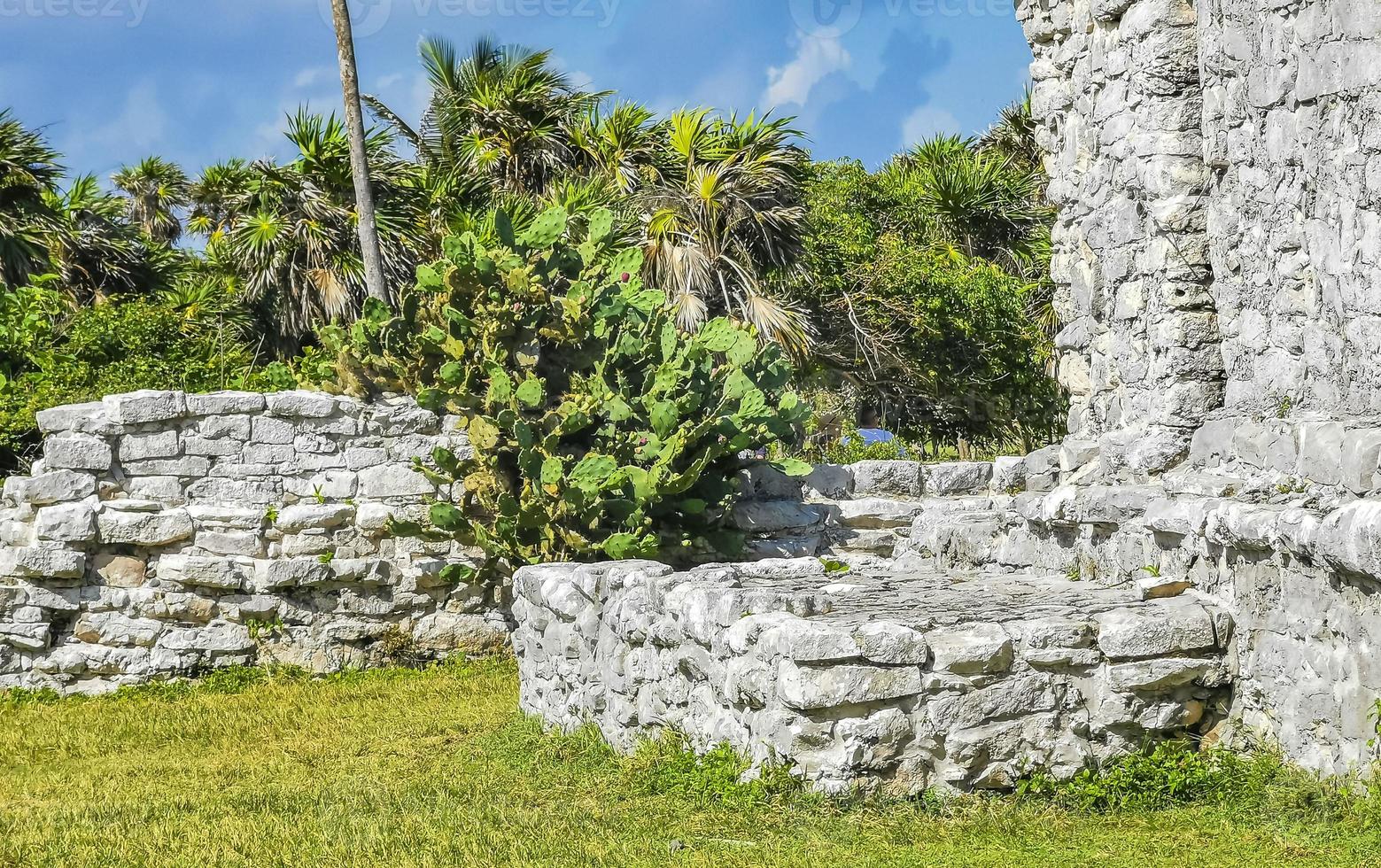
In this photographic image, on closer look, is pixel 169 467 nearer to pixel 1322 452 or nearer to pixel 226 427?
pixel 226 427

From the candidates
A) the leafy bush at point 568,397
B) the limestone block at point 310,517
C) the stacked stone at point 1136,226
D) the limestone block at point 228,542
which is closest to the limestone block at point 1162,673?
the stacked stone at point 1136,226

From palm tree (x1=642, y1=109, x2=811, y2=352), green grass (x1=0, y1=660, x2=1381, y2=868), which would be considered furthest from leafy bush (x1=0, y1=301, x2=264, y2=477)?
palm tree (x1=642, y1=109, x2=811, y2=352)

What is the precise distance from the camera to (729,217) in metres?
14.2

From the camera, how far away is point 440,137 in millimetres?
16078

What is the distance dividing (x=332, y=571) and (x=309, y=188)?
729 cm

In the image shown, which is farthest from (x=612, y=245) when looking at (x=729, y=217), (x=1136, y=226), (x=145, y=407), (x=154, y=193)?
(x=154, y=193)

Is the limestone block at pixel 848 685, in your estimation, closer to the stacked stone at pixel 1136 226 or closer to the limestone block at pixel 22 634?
the stacked stone at pixel 1136 226

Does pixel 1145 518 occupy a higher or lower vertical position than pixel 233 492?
lower

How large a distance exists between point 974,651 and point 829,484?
16.7ft

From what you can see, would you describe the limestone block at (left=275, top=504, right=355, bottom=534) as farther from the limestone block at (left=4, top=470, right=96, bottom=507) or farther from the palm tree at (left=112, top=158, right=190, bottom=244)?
the palm tree at (left=112, top=158, right=190, bottom=244)

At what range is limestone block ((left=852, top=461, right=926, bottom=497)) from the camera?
9.43 metres

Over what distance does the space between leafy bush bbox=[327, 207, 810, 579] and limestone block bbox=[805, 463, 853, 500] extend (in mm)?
675

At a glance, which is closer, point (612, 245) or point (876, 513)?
point (876, 513)

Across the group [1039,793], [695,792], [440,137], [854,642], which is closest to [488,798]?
[695,792]
